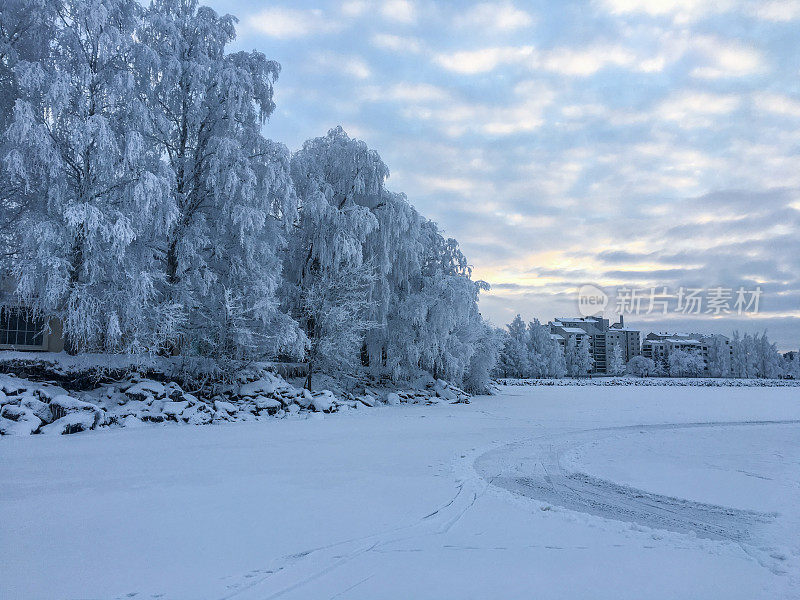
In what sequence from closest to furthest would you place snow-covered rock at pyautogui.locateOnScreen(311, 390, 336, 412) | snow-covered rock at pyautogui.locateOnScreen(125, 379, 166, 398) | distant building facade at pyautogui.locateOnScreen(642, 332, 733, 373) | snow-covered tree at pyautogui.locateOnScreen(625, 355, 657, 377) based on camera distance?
snow-covered rock at pyautogui.locateOnScreen(125, 379, 166, 398) → snow-covered rock at pyautogui.locateOnScreen(311, 390, 336, 412) → snow-covered tree at pyautogui.locateOnScreen(625, 355, 657, 377) → distant building facade at pyautogui.locateOnScreen(642, 332, 733, 373)

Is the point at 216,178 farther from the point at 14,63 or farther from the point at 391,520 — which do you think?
the point at 391,520

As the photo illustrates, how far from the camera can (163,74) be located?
13938mm

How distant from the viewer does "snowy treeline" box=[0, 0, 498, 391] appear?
1187cm

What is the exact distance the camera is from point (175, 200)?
47.4 ft

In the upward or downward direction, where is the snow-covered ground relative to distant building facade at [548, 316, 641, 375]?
downward

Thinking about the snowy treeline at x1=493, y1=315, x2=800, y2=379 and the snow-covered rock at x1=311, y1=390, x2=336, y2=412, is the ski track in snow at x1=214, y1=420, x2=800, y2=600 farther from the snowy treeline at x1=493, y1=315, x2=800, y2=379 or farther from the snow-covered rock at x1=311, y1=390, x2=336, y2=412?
the snowy treeline at x1=493, y1=315, x2=800, y2=379

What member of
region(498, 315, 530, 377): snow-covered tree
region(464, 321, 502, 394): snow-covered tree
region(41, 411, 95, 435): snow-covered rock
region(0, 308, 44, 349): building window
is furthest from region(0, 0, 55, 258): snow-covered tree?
region(498, 315, 530, 377): snow-covered tree

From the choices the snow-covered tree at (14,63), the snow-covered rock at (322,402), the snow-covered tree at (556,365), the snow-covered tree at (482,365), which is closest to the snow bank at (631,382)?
the snow-covered tree at (556,365)

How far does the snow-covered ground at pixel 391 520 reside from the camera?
2.90m

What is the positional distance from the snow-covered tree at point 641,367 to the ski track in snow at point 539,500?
92968 mm

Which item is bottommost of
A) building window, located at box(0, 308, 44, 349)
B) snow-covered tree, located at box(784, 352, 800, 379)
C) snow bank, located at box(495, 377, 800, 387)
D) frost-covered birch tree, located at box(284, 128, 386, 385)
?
snow bank, located at box(495, 377, 800, 387)

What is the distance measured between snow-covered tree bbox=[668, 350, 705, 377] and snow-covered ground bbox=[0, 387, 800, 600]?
87490 millimetres

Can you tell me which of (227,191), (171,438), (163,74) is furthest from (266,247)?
(171,438)

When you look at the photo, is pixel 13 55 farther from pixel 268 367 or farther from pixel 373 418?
pixel 373 418
